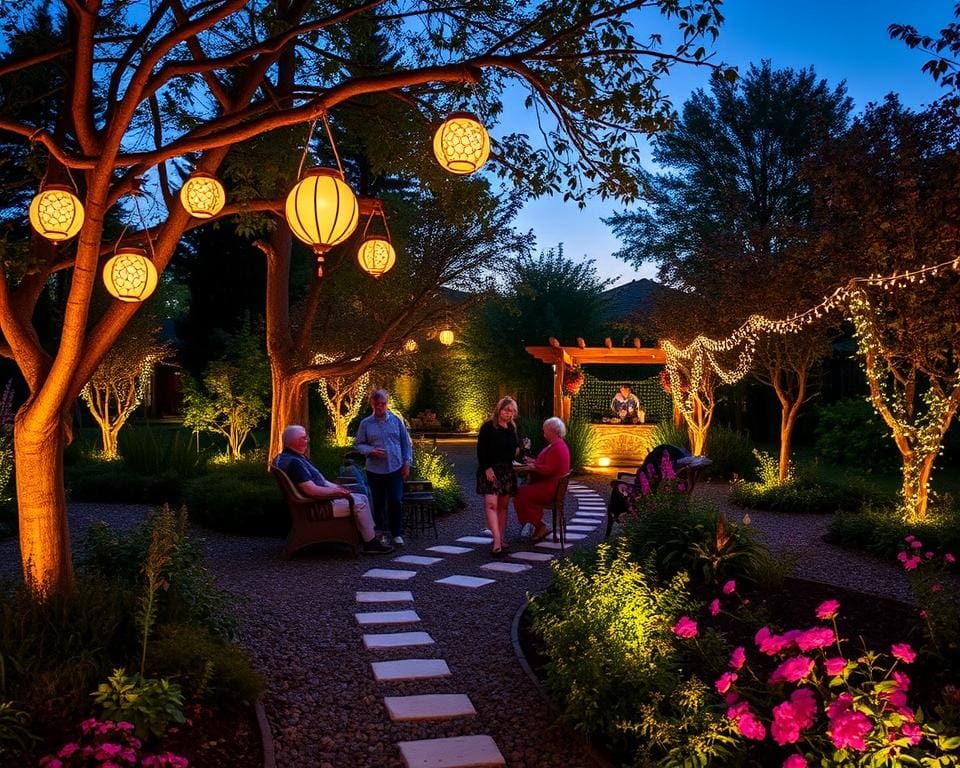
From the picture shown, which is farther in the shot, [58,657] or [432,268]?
[432,268]

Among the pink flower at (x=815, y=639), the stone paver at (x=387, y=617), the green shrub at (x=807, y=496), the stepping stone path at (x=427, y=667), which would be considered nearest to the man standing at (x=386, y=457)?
the stepping stone path at (x=427, y=667)

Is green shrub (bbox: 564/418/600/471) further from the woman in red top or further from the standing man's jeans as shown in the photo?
the standing man's jeans

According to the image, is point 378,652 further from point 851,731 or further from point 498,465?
point 498,465

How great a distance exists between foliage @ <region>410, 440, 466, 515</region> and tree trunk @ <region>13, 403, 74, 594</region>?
18.2 feet

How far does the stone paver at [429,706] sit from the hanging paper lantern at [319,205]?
2227 millimetres

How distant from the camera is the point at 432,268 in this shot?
1143 cm

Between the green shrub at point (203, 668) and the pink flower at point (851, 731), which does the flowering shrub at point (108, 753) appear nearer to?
the green shrub at point (203, 668)

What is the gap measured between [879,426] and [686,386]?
12.8ft

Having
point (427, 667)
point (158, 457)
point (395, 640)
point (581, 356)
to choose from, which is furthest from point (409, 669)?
point (581, 356)

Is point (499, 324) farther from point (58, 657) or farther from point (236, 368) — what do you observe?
point (58, 657)

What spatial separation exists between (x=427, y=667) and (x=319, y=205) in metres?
2.38

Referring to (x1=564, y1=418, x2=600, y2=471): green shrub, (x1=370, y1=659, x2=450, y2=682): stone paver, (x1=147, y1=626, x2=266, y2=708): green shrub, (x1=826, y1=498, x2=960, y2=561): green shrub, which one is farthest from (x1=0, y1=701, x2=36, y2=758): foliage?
(x1=564, y1=418, x2=600, y2=471): green shrub

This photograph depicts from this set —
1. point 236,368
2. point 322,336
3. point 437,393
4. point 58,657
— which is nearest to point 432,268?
point 236,368

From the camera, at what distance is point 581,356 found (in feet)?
54.3
